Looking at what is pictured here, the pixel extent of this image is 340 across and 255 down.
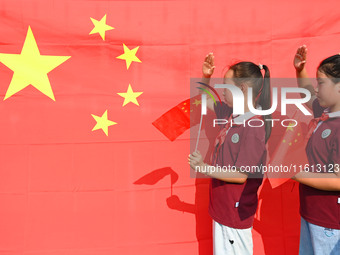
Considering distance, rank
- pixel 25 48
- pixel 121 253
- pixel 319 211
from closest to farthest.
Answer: pixel 319 211, pixel 25 48, pixel 121 253

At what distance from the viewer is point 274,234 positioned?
1.45 metres

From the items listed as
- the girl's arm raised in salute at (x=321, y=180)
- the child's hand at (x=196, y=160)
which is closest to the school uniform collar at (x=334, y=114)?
the girl's arm raised in salute at (x=321, y=180)

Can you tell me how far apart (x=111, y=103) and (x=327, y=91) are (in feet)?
2.87

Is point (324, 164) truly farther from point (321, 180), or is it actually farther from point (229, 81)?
point (229, 81)

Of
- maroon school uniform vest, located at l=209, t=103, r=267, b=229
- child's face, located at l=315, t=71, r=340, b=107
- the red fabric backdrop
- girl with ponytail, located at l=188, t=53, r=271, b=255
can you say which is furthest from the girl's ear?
the red fabric backdrop

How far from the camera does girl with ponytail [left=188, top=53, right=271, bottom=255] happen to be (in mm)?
1008

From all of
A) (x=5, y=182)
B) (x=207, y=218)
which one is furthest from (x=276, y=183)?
(x=5, y=182)

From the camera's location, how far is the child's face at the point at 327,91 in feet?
3.13

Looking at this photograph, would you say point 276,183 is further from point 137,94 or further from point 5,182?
point 5,182

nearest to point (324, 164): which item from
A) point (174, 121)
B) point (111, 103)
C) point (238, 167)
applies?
point (238, 167)

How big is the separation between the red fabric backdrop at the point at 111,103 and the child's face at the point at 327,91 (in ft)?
1.35

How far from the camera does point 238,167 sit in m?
1.00

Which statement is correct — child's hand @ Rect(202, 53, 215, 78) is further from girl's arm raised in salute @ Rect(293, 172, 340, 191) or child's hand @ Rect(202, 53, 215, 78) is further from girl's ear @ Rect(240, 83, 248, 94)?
girl's arm raised in salute @ Rect(293, 172, 340, 191)

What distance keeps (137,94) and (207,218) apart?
0.68 meters
